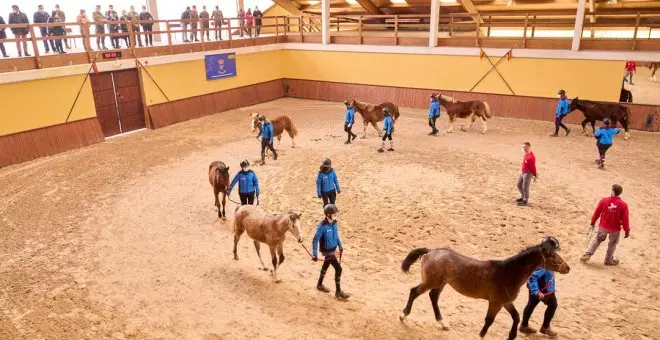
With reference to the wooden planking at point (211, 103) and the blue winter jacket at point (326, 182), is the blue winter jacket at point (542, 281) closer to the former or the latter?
the blue winter jacket at point (326, 182)

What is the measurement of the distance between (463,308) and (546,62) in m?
14.1

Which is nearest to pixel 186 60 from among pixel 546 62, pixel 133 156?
pixel 133 156

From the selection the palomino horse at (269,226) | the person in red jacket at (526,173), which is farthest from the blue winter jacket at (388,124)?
the palomino horse at (269,226)

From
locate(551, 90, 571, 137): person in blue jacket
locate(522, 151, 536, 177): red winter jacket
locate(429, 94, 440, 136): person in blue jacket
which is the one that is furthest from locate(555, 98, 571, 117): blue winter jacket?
locate(522, 151, 536, 177): red winter jacket

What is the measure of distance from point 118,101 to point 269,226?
12161 mm

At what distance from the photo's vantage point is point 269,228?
7.47m

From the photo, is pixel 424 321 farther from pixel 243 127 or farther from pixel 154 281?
pixel 243 127

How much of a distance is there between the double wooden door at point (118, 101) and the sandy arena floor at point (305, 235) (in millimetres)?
1390

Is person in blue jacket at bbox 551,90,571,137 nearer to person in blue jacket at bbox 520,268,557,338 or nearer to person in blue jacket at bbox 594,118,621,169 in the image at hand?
person in blue jacket at bbox 594,118,621,169

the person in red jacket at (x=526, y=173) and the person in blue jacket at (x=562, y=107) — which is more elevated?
the person in blue jacket at (x=562, y=107)

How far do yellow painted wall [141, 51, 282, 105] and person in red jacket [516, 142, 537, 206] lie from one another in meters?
13.8

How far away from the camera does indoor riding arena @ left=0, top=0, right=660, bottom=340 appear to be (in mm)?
6691

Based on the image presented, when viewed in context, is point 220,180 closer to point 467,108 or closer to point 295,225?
point 295,225

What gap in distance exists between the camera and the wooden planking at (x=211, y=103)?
60.1 feet
